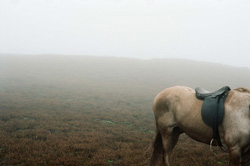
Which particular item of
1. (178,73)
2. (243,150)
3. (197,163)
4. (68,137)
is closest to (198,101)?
(243,150)

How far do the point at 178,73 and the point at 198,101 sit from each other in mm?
37122

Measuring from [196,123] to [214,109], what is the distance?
461 mm

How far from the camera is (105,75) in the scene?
36719 millimetres

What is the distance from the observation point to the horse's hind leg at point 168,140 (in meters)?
4.20

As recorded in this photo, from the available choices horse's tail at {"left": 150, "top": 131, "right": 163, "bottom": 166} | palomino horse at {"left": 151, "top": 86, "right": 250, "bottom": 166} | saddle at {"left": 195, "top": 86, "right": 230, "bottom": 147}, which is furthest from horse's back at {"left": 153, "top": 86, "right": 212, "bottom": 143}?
horse's tail at {"left": 150, "top": 131, "right": 163, "bottom": 166}

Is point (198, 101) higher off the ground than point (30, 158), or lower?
higher

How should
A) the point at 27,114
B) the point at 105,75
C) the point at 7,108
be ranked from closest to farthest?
the point at 27,114, the point at 7,108, the point at 105,75

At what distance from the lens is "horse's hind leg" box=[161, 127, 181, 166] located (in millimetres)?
4203

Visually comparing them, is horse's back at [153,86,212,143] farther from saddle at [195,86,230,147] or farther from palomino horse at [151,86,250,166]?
saddle at [195,86,230,147]

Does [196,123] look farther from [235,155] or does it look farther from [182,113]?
[235,155]

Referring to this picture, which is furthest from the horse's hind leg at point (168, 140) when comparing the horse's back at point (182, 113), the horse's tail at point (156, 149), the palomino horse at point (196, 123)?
the horse's tail at point (156, 149)

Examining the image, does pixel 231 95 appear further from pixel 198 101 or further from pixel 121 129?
pixel 121 129

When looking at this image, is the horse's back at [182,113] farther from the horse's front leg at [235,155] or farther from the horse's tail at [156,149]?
the horse's tail at [156,149]

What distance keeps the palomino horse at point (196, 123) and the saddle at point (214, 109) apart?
0.07 meters
